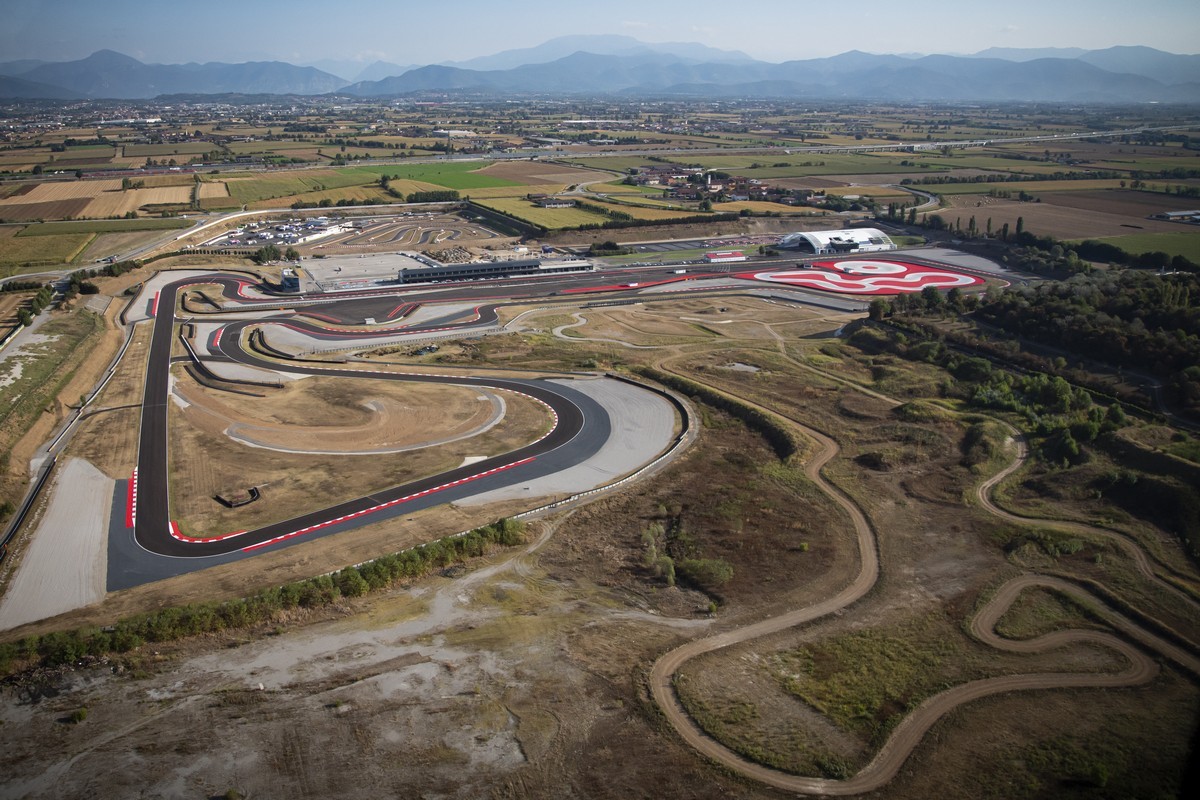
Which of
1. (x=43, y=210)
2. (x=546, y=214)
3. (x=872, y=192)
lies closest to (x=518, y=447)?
(x=546, y=214)

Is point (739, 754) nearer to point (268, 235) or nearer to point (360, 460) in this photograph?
point (360, 460)

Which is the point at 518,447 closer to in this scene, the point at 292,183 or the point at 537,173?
the point at 292,183

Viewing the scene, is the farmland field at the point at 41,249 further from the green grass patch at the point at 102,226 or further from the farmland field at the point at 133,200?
the farmland field at the point at 133,200

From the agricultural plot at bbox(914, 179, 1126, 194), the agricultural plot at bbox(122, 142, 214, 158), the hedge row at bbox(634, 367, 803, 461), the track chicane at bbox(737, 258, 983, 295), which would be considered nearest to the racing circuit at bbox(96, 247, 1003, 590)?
the track chicane at bbox(737, 258, 983, 295)

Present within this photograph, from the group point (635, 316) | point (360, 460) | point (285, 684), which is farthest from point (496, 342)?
point (285, 684)

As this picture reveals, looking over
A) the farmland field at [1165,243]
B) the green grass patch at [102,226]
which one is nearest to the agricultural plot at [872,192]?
the farmland field at [1165,243]

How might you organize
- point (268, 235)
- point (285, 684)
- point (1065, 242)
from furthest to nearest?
point (268, 235), point (1065, 242), point (285, 684)

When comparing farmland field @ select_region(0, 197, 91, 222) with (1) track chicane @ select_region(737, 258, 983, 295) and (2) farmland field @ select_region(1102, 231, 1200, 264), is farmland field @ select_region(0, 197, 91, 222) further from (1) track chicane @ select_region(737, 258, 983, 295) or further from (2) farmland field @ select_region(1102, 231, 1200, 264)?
(2) farmland field @ select_region(1102, 231, 1200, 264)
